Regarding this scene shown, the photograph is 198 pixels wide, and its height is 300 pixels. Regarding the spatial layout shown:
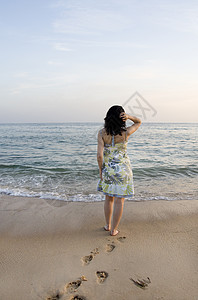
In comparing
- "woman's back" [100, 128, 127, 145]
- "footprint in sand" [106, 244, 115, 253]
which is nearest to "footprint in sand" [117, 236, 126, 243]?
"footprint in sand" [106, 244, 115, 253]

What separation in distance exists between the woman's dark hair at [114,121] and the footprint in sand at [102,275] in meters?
1.50

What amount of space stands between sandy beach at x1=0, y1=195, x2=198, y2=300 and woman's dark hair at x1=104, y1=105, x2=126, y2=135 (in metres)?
1.37

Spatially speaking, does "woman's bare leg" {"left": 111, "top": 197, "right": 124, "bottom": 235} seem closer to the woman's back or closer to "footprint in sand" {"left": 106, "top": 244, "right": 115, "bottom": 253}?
"footprint in sand" {"left": 106, "top": 244, "right": 115, "bottom": 253}

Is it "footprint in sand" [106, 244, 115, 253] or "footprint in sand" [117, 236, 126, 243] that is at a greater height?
"footprint in sand" [106, 244, 115, 253]

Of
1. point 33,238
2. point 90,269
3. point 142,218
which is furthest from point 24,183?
point 90,269

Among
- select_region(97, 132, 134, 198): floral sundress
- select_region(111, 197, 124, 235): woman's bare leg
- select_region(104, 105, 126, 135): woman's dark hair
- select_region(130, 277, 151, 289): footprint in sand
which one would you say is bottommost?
select_region(130, 277, 151, 289): footprint in sand

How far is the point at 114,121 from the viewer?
8.59ft

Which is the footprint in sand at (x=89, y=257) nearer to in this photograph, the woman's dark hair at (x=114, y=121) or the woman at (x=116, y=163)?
the woman at (x=116, y=163)

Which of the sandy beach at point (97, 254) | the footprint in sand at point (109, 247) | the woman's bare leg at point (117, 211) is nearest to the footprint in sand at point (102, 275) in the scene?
the sandy beach at point (97, 254)

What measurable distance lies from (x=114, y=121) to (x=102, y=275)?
1.62 m

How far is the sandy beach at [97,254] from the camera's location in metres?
1.94

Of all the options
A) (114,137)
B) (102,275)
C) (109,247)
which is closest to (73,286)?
(102,275)

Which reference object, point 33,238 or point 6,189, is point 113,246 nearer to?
point 33,238

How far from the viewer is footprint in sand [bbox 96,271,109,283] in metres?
2.06
